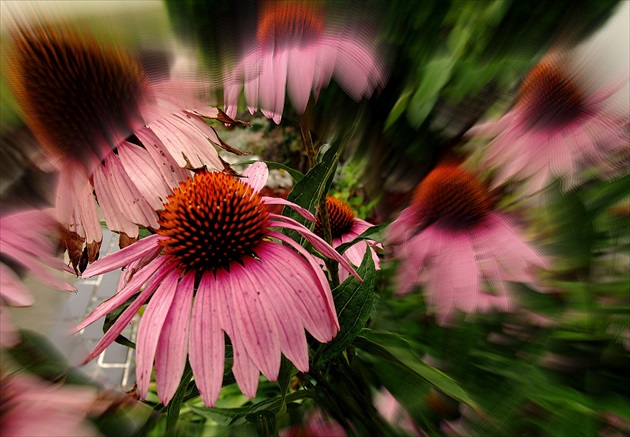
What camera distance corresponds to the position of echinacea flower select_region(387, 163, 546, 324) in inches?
11.9

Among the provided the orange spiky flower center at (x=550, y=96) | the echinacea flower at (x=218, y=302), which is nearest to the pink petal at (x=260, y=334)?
the echinacea flower at (x=218, y=302)

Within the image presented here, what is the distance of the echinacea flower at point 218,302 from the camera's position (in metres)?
0.30

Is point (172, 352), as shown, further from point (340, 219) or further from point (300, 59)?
point (340, 219)

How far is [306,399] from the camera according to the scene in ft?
1.55

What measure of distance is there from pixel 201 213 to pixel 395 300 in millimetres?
207

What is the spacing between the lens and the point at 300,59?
315 millimetres

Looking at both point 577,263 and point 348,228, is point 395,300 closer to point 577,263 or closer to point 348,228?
point 577,263

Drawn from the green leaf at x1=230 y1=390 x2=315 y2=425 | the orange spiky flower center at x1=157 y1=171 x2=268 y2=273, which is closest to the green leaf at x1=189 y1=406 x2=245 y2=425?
the green leaf at x1=230 y1=390 x2=315 y2=425

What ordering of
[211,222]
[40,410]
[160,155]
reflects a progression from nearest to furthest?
[40,410]
[160,155]
[211,222]

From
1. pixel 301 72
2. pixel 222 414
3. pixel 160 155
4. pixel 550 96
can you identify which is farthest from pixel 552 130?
pixel 222 414

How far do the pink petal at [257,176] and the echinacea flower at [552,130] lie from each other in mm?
253

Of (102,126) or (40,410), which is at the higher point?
(102,126)

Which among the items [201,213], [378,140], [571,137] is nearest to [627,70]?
[571,137]

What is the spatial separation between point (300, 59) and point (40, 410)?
24cm
